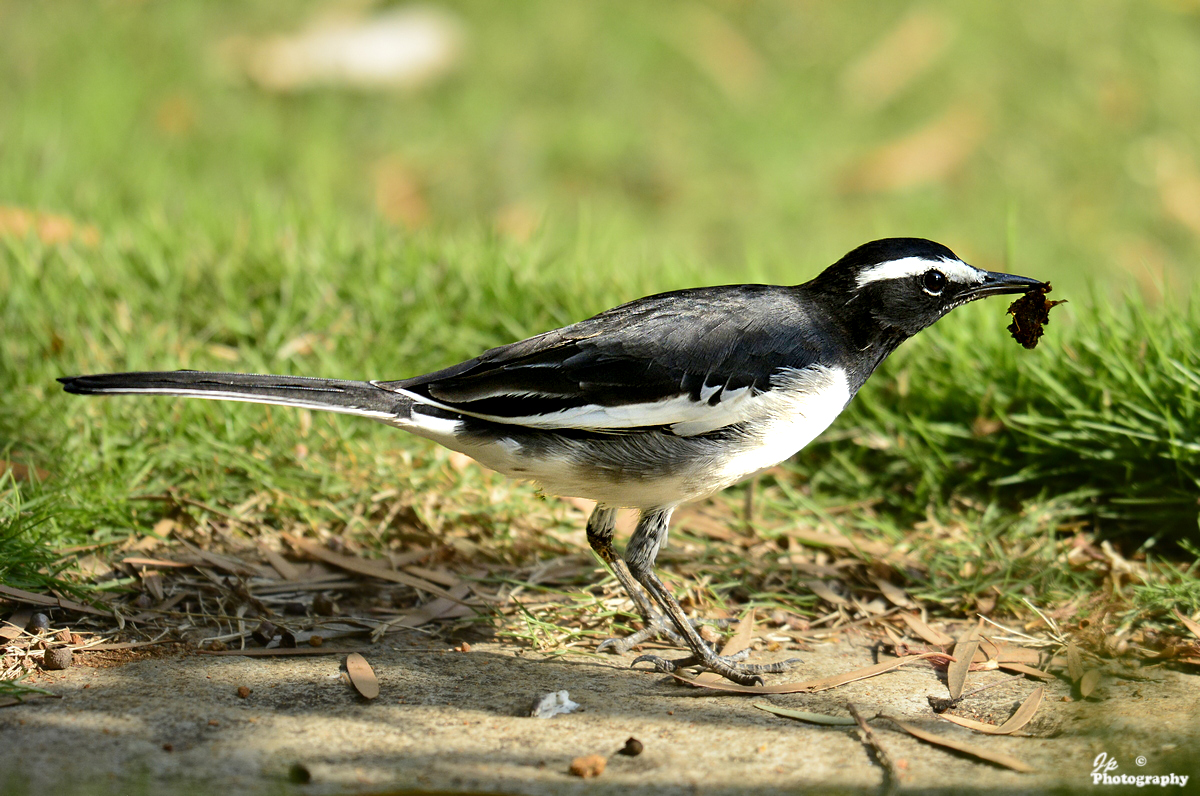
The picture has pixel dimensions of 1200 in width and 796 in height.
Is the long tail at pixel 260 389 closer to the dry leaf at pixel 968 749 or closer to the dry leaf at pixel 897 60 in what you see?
the dry leaf at pixel 968 749

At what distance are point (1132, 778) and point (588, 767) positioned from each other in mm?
1277

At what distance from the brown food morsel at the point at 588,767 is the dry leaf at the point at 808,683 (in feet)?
2.33

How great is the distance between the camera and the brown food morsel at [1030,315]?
13.0ft

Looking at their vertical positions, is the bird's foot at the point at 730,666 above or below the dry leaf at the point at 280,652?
above

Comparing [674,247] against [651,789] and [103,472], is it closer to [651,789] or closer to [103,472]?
[103,472]

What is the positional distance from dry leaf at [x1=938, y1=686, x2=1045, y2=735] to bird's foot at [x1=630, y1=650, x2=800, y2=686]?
0.53 meters

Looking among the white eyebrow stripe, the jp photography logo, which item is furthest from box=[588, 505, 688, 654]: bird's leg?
the jp photography logo

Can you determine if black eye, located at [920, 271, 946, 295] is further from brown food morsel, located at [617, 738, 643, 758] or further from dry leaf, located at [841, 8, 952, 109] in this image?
dry leaf, located at [841, 8, 952, 109]

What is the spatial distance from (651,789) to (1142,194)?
6.75 m

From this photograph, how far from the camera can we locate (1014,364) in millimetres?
4738

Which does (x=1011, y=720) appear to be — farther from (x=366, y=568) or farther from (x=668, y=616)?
(x=366, y=568)

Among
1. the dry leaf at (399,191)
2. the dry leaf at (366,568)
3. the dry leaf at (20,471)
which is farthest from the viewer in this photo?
the dry leaf at (399,191)

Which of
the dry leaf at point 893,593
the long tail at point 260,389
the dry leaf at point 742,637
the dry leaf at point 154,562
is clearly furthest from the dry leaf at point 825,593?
the dry leaf at point 154,562

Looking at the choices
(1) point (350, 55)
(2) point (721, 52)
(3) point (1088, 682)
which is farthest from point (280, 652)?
(2) point (721, 52)
